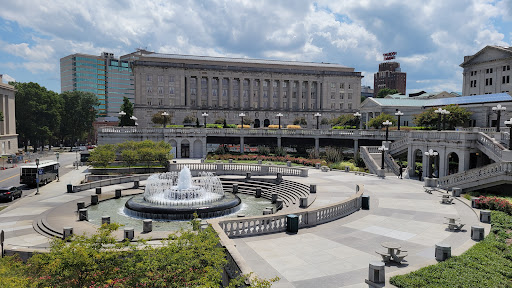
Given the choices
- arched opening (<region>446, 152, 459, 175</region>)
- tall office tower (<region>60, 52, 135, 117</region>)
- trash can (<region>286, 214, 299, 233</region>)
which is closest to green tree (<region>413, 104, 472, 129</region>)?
arched opening (<region>446, 152, 459, 175</region>)

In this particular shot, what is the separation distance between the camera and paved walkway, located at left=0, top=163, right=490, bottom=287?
12.5 meters

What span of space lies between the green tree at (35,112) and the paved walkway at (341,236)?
230 ft

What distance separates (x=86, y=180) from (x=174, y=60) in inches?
2687

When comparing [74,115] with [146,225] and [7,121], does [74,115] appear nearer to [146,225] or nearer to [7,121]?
[7,121]

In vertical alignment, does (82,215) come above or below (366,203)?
below

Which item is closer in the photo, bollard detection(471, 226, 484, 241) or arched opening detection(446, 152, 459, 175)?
bollard detection(471, 226, 484, 241)

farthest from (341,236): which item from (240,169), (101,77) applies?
(101,77)

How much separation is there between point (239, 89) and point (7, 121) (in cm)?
6449

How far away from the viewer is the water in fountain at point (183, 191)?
1134 inches

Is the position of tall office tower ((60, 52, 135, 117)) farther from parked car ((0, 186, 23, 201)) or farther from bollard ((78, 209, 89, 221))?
bollard ((78, 209, 89, 221))

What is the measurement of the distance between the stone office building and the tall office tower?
83343 mm

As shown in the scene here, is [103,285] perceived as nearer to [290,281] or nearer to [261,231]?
[290,281]

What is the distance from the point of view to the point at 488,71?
297ft

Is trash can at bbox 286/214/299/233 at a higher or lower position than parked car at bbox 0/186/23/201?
higher
